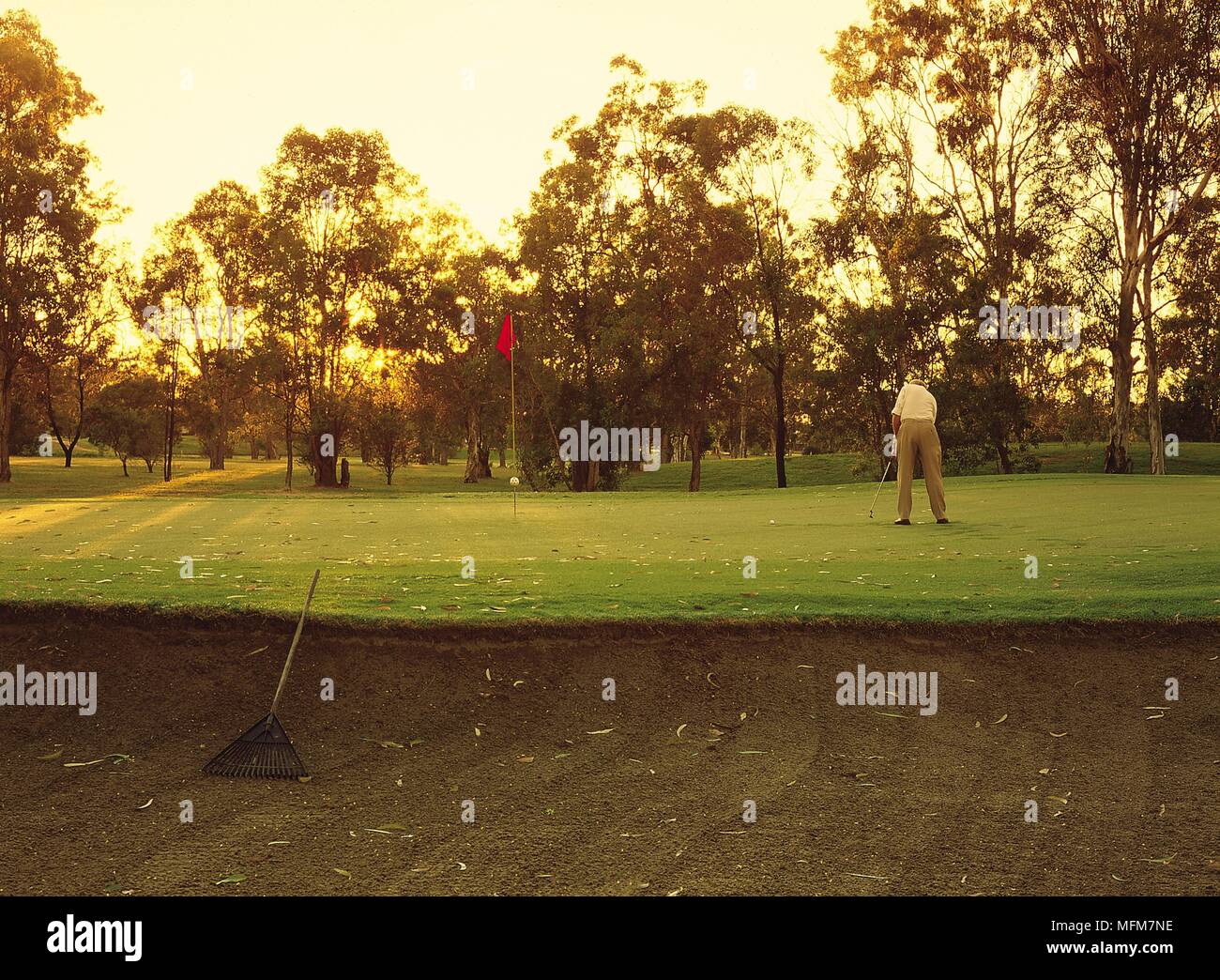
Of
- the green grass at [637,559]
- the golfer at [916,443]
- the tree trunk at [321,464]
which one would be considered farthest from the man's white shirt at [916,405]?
the tree trunk at [321,464]

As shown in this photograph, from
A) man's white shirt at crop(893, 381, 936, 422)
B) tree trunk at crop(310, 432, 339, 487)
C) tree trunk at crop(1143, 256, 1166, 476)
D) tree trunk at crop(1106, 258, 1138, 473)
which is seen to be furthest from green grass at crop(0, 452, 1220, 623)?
tree trunk at crop(310, 432, 339, 487)

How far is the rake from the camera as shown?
290 inches

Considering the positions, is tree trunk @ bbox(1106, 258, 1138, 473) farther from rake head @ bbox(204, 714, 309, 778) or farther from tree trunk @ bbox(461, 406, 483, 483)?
rake head @ bbox(204, 714, 309, 778)

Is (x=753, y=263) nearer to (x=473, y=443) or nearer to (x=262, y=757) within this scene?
(x=473, y=443)

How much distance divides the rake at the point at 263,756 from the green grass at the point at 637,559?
2.07m

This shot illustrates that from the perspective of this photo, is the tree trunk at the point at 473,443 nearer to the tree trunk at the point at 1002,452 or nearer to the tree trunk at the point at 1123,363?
the tree trunk at the point at 1002,452

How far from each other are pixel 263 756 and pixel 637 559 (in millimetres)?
7066

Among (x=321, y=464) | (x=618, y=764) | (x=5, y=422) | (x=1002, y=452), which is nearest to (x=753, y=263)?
(x=1002, y=452)

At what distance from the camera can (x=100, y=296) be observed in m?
58.4

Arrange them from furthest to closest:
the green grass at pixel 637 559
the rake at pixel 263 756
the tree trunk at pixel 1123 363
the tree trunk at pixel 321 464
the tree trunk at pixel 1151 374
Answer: the tree trunk at pixel 321 464
the tree trunk at pixel 1151 374
the tree trunk at pixel 1123 363
the green grass at pixel 637 559
the rake at pixel 263 756

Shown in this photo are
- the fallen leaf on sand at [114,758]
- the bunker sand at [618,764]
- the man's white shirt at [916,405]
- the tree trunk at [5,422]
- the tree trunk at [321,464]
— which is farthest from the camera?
the tree trunk at [321,464]

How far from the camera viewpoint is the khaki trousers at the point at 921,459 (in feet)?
61.8

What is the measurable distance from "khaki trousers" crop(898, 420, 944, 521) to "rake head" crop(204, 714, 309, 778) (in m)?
13.4

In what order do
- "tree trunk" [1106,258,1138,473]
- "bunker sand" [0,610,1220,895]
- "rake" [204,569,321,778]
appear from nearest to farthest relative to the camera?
"bunker sand" [0,610,1220,895]
"rake" [204,569,321,778]
"tree trunk" [1106,258,1138,473]
